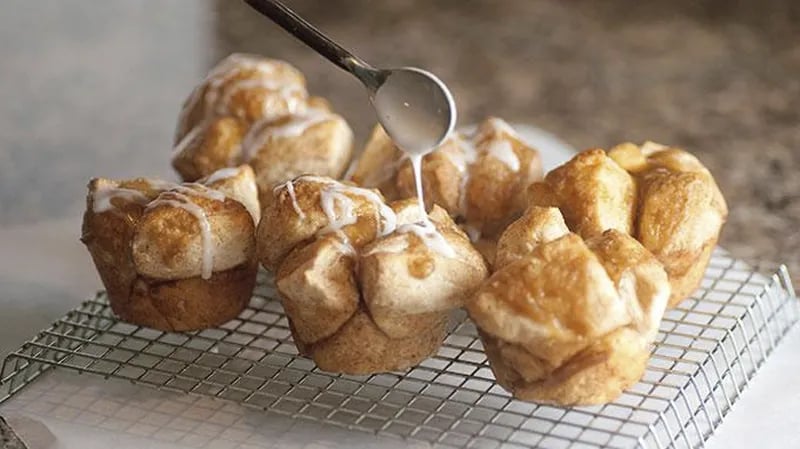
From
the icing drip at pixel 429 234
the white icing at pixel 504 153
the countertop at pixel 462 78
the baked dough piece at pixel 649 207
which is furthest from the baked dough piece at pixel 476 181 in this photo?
the countertop at pixel 462 78

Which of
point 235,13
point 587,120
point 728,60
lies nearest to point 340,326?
point 587,120

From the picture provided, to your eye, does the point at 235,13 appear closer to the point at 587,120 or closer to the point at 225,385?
the point at 587,120

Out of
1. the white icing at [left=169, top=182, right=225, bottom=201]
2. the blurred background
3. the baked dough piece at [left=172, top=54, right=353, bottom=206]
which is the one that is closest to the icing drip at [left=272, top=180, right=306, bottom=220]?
the white icing at [left=169, top=182, right=225, bottom=201]

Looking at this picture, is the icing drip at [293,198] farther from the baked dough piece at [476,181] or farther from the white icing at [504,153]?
the white icing at [504,153]

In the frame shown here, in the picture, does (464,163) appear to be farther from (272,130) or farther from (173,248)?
(173,248)

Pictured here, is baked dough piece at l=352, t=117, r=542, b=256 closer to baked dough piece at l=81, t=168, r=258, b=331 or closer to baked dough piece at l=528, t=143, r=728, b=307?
baked dough piece at l=528, t=143, r=728, b=307

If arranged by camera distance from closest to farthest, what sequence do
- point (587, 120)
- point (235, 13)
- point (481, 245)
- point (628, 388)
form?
point (628, 388) → point (481, 245) → point (587, 120) → point (235, 13)
